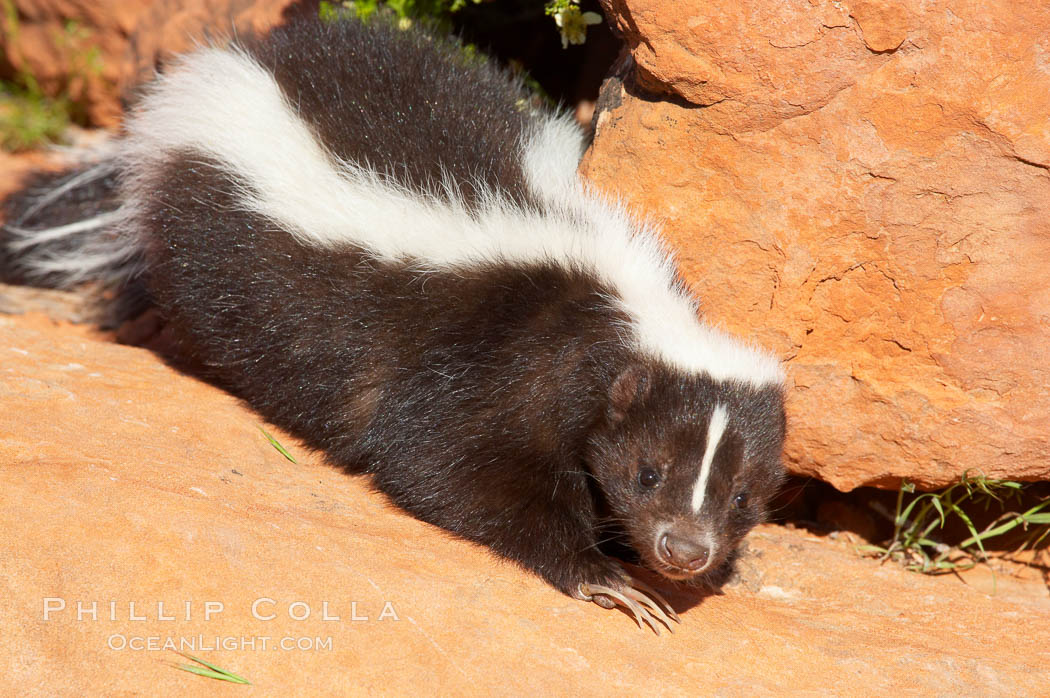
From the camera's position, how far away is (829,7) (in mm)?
4047

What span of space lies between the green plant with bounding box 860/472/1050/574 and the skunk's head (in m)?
1.07

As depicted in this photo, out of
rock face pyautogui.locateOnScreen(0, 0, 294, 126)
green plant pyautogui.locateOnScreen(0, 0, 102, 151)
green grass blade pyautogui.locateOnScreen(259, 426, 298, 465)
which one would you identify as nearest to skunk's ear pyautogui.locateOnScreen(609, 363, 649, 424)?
green grass blade pyautogui.locateOnScreen(259, 426, 298, 465)

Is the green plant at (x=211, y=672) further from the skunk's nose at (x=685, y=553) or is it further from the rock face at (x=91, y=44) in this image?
the rock face at (x=91, y=44)

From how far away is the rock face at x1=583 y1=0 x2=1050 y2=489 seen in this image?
4.07 meters

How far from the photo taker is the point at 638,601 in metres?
3.87

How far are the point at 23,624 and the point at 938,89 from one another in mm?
3811

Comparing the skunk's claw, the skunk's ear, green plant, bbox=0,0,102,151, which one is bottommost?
green plant, bbox=0,0,102,151

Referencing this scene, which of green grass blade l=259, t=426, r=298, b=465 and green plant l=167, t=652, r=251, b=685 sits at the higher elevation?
green plant l=167, t=652, r=251, b=685

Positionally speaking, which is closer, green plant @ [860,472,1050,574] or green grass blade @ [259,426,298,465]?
green grass blade @ [259,426,298,465]

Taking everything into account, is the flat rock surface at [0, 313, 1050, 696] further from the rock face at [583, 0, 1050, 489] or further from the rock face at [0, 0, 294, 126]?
the rock face at [0, 0, 294, 126]

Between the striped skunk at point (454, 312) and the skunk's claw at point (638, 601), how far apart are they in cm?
1

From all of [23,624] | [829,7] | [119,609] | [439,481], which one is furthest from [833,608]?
[23,624]

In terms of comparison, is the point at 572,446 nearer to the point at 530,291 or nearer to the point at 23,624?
the point at 530,291

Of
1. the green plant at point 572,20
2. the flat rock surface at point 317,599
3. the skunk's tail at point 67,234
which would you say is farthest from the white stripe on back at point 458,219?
the skunk's tail at point 67,234
